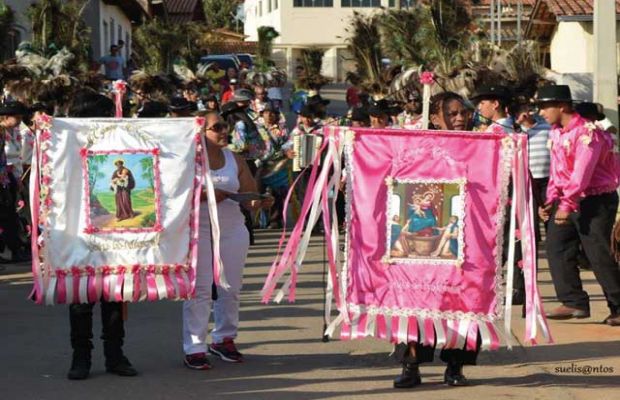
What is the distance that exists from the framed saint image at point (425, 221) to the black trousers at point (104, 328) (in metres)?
1.85

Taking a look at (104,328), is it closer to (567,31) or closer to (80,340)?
(80,340)

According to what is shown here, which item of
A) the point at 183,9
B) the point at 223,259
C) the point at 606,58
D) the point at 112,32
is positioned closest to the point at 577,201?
the point at 223,259

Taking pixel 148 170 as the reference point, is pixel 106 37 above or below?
above

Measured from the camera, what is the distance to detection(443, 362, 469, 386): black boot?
8.97 m

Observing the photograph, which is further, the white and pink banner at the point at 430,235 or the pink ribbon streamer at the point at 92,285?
the pink ribbon streamer at the point at 92,285

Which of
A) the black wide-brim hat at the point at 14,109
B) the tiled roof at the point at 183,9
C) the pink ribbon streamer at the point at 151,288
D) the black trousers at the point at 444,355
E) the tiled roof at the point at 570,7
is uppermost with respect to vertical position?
the tiled roof at the point at 183,9

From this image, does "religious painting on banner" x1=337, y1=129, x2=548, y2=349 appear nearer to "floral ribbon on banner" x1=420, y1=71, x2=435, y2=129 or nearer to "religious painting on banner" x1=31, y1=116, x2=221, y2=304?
"floral ribbon on banner" x1=420, y1=71, x2=435, y2=129

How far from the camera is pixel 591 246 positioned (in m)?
11.4

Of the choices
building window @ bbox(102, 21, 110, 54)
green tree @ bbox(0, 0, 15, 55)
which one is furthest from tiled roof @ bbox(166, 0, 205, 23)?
green tree @ bbox(0, 0, 15, 55)

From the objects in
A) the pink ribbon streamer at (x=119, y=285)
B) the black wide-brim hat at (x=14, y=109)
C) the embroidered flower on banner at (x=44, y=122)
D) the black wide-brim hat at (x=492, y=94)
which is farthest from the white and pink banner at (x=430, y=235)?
the black wide-brim hat at (x=14, y=109)

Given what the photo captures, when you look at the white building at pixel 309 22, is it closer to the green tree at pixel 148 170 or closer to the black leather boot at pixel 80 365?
the green tree at pixel 148 170

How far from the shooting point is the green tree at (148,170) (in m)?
9.33

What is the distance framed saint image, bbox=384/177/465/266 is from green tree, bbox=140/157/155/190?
1592mm

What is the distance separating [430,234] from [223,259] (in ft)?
5.54
